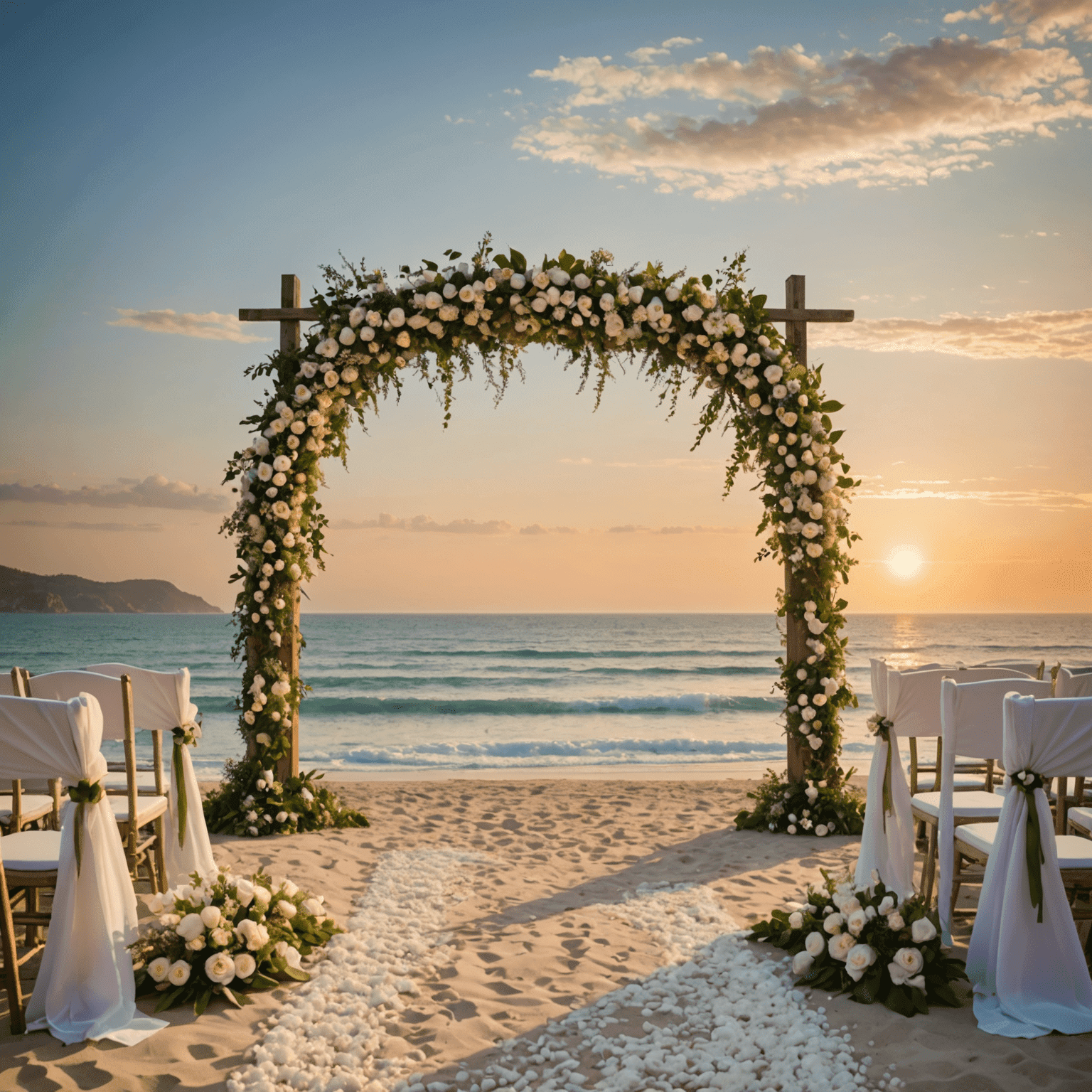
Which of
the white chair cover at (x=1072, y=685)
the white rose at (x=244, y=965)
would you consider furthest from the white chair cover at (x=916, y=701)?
the white rose at (x=244, y=965)

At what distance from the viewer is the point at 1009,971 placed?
2602 mm

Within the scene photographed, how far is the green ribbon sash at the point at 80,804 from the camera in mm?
2633

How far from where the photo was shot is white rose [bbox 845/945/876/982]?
9.02 feet

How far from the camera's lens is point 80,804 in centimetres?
265

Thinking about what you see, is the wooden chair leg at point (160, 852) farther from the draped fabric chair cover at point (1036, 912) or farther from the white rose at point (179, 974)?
the draped fabric chair cover at point (1036, 912)

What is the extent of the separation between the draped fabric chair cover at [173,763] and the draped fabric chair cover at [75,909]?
1.37m

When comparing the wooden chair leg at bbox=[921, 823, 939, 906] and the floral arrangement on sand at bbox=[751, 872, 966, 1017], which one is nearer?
the floral arrangement on sand at bbox=[751, 872, 966, 1017]

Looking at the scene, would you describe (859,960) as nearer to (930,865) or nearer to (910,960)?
(910,960)

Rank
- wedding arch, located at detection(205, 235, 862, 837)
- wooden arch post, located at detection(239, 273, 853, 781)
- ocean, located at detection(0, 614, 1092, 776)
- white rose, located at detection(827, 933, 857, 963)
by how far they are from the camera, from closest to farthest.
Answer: white rose, located at detection(827, 933, 857, 963), wedding arch, located at detection(205, 235, 862, 837), wooden arch post, located at detection(239, 273, 853, 781), ocean, located at detection(0, 614, 1092, 776)

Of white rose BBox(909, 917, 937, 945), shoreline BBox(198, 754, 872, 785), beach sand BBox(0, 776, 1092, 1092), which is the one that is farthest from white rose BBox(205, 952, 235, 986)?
shoreline BBox(198, 754, 872, 785)

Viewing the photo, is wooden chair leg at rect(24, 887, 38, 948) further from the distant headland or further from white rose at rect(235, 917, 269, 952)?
the distant headland

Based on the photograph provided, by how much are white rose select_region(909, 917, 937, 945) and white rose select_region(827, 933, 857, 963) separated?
0.21 metres

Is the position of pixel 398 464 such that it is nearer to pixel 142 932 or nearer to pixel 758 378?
pixel 758 378

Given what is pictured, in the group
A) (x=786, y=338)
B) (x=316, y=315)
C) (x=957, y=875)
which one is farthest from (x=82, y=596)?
(x=957, y=875)
